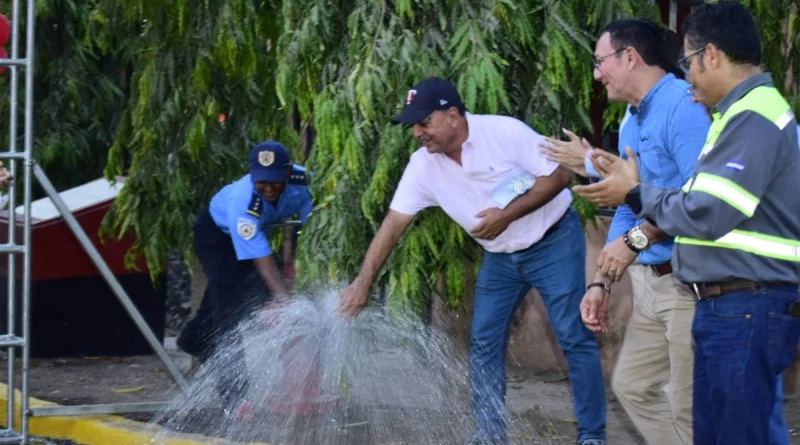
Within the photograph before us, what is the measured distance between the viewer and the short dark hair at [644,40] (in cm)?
460

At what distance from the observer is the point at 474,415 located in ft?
18.8

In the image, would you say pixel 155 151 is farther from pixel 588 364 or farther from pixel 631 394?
pixel 631 394

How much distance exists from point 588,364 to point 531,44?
4.56 ft

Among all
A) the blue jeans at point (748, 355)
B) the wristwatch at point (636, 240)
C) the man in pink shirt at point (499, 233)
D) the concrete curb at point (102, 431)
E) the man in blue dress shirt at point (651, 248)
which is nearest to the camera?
the blue jeans at point (748, 355)

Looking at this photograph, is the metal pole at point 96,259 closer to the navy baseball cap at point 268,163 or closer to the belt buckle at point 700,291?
the navy baseball cap at point 268,163

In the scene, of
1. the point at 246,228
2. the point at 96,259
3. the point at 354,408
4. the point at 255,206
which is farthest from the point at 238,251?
the point at 354,408

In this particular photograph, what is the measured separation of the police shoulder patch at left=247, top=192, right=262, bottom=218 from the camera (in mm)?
6527

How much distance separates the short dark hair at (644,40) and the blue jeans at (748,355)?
117cm

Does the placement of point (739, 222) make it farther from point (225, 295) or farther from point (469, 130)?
point (225, 295)

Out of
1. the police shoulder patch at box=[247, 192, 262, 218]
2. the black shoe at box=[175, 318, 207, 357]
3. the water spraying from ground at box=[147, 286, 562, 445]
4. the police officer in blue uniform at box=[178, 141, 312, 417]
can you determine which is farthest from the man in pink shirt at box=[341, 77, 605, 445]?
the black shoe at box=[175, 318, 207, 357]

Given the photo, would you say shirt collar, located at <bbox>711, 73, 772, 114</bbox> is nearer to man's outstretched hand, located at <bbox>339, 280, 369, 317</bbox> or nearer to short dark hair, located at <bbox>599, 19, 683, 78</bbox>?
short dark hair, located at <bbox>599, 19, 683, 78</bbox>

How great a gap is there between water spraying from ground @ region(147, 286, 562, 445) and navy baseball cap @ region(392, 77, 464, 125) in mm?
980

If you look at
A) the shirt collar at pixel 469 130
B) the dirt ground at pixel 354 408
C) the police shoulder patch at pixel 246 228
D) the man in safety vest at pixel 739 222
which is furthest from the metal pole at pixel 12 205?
the man in safety vest at pixel 739 222

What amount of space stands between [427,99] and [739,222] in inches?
66.6
